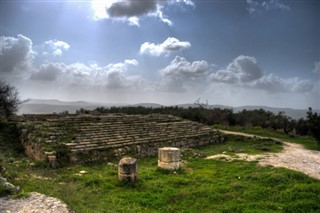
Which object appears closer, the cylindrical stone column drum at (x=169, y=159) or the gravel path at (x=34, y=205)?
the gravel path at (x=34, y=205)

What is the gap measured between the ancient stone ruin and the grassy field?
4.46 feet

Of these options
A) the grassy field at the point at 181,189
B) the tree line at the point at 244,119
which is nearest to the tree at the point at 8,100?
the tree line at the point at 244,119

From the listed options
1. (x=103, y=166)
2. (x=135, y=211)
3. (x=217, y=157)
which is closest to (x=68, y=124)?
(x=103, y=166)

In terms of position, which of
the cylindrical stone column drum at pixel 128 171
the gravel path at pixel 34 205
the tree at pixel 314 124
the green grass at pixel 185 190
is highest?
the tree at pixel 314 124

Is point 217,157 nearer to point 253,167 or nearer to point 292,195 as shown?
point 253,167

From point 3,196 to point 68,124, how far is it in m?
9.44

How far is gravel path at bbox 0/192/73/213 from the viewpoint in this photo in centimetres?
652

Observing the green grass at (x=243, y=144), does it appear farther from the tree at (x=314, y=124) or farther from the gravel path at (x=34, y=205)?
the gravel path at (x=34, y=205)

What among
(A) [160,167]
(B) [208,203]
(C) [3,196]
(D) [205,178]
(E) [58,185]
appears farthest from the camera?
(A) [160,167]

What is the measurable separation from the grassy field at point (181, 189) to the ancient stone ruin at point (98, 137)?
136 centimetres

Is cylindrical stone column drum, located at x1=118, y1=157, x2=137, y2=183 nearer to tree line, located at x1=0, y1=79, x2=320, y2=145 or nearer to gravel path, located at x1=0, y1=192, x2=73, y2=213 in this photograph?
gravel path, located at x1=0, y1=192, x2=73, y2=213

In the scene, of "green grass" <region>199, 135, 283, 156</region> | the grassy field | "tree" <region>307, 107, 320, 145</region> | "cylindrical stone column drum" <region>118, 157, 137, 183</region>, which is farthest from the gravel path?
"tree" <region>307, 107, 320, 145</region>

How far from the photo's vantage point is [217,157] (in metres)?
14.6

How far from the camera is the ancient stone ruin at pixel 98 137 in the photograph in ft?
43.6
